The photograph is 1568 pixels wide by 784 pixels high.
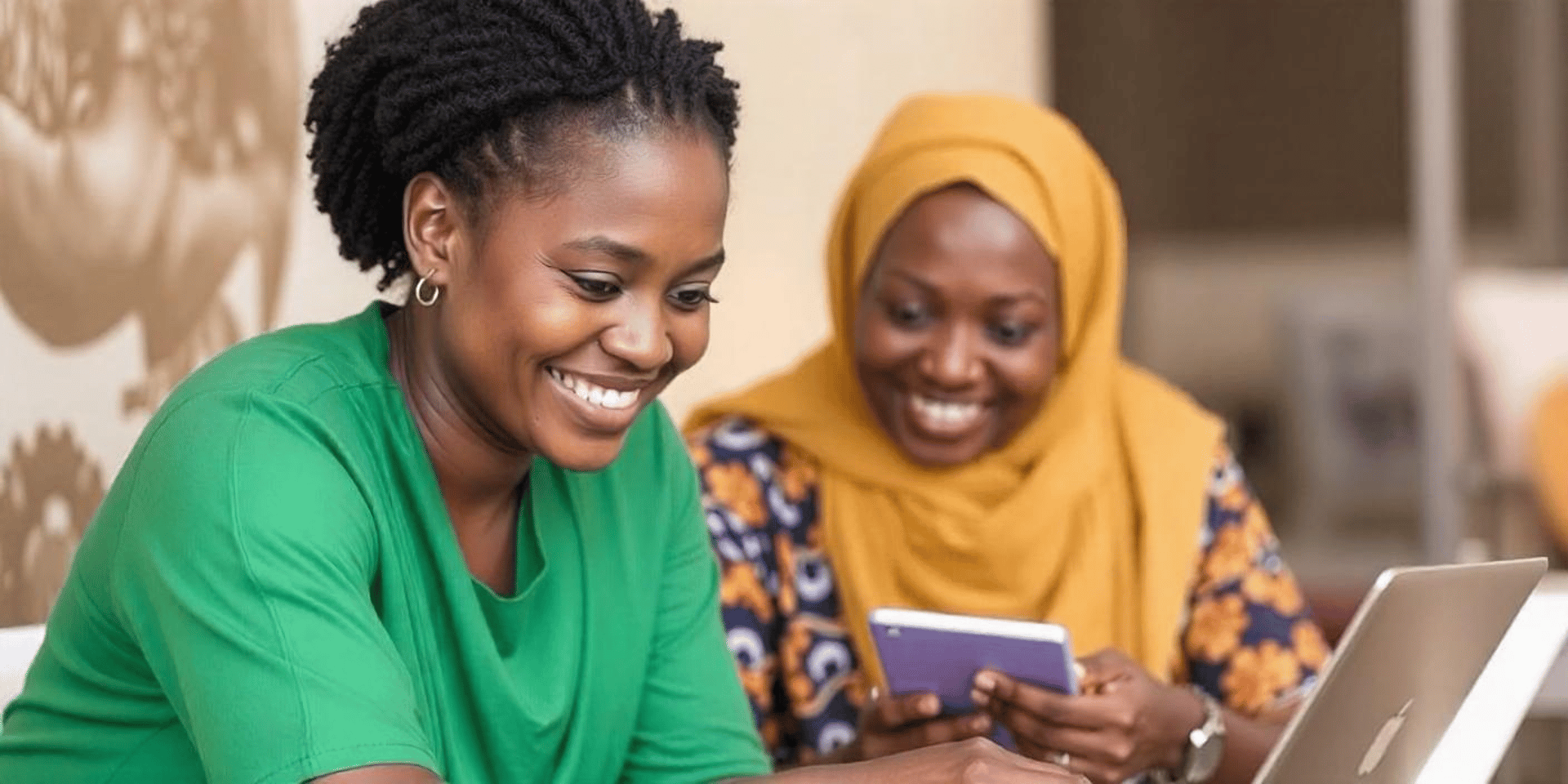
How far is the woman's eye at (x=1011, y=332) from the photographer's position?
2.46m

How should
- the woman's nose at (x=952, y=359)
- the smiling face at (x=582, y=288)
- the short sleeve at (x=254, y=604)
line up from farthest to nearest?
the woman's nose at (x=952, y=359), the smiling face at (x=582, y=288), the short sleeve at (x=254, y=604)

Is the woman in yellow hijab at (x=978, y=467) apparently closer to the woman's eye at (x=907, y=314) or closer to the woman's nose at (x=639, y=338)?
the woman's eye at (x=907, y=314)

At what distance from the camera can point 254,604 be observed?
1425 mm

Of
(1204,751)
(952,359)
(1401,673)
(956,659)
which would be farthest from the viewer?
(952,359)

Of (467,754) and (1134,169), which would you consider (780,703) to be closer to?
(467,754)

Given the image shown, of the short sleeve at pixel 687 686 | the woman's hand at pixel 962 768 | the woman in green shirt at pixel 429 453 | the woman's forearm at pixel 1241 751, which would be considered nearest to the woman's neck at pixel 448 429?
the woman in green shirt at pixel 429 453

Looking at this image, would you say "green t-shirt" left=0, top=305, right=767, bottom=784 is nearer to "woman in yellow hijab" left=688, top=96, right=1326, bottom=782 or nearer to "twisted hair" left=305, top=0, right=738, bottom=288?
"twisted hair" left=305, top=0, right=738, bottom=288

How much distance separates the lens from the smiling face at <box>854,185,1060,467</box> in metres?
2.44

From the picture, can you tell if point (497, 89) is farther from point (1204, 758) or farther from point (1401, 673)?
point (1204, 758)

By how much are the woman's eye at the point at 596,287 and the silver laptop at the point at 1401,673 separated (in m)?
0.60

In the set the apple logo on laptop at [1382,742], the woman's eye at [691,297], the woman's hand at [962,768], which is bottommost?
the apple logo on laptop at [1382,742]

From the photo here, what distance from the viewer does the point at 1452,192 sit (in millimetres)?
4617

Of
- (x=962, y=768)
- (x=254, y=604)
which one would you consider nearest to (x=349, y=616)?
(x=254, y=604)

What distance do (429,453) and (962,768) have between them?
1.50 feet
